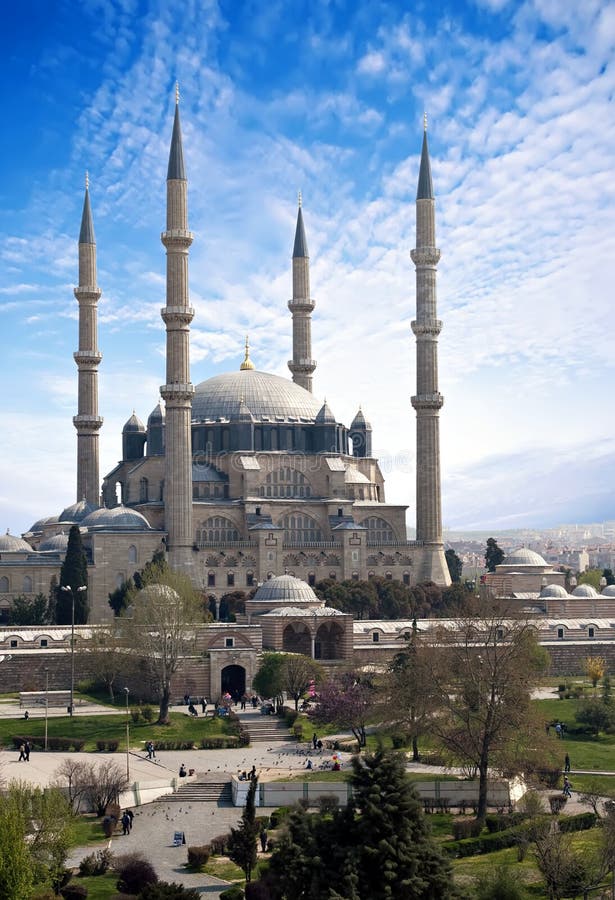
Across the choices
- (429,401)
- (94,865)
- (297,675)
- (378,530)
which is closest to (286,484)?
(378,530)

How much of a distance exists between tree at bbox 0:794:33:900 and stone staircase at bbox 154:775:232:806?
9.13 metres

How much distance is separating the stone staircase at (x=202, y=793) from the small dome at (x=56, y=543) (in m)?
27.5

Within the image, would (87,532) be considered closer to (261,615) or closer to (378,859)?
(261,615)

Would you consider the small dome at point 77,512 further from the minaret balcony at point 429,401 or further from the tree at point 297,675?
the tree at point 297,675

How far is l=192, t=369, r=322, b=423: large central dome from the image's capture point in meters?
66.2

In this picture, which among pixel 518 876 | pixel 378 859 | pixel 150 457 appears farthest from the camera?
pixel 150 457

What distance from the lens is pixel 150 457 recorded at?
6266 centimetres

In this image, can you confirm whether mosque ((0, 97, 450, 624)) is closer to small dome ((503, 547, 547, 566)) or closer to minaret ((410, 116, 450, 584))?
minaret ((410, 116, 450, 584))

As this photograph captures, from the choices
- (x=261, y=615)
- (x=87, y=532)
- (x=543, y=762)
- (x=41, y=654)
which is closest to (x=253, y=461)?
(x=87, y=532)

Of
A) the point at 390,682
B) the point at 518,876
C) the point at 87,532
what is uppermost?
the point at 87,532

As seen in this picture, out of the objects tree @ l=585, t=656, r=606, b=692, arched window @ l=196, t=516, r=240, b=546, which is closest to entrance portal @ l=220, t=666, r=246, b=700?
tree @ l=585, t=656, r=606, b=692

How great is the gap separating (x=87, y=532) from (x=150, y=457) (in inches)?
283

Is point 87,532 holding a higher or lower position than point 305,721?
higher

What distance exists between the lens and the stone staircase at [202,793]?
30.2m
